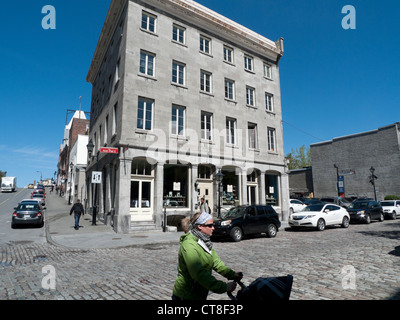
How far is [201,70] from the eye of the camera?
20.3 m

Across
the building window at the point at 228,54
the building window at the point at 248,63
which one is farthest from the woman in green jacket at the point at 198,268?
the building window at the point at 248,63

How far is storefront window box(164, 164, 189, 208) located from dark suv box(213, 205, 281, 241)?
16.1 feet

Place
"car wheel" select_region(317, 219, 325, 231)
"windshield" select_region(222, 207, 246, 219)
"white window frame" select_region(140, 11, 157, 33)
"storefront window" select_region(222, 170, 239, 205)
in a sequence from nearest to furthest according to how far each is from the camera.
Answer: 1. "windshield" select_region(222, 207, 246, 219)
2. "car wheel" select_region(317, 219, 325, 231)
3. "white window frame" select_region(140, 11, 157, 33)
4. "storefront window" select_region(222, 170, 239, 205)

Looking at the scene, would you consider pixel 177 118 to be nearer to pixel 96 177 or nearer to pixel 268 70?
pixel 96 177

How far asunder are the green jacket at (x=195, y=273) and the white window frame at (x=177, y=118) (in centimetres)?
1551

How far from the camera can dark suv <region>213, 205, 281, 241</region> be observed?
497 inches

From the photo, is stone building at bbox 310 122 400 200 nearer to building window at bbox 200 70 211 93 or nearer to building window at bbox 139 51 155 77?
building window at bbox 200 70 211 93

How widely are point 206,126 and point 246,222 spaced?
29.2ft

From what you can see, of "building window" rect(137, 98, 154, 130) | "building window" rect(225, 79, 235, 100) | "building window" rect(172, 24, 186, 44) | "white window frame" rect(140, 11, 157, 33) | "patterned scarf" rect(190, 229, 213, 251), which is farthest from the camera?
"building window" rect(225, 79, 235, 100)

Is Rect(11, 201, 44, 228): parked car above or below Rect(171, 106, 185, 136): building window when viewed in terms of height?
below

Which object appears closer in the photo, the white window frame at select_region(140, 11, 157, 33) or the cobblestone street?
the cobblestone street

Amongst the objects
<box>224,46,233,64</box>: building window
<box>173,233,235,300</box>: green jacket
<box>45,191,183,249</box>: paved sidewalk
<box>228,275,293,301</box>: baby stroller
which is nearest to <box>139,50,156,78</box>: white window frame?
<box>224,46,233,64</box>: building window

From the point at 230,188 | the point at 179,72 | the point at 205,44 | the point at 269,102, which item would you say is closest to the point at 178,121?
the point at 179,72
